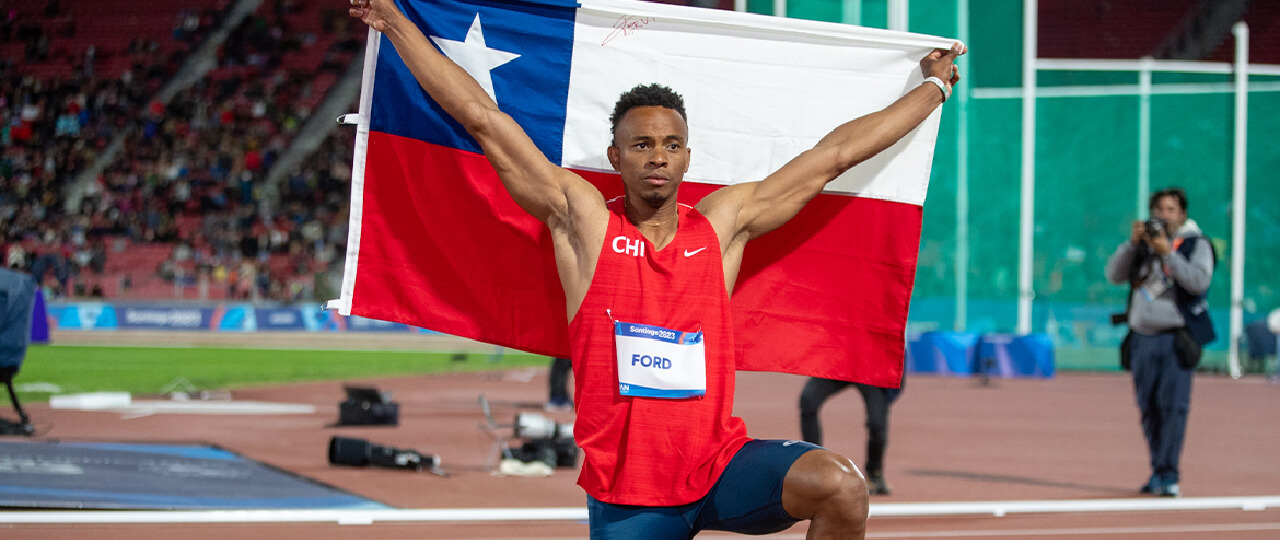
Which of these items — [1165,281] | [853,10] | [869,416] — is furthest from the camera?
[853,10]

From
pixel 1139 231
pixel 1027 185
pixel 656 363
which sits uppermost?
pixel 1027 185

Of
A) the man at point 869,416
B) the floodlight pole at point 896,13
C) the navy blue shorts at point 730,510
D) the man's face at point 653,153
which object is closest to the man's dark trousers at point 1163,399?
the man at point 869,416

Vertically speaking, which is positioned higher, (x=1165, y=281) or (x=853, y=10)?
(x=853, y=10)

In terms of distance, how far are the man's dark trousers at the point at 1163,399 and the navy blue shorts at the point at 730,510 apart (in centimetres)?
577

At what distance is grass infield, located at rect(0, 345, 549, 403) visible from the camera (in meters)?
17.2

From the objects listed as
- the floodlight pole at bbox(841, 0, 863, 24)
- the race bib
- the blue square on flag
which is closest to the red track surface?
the blue square on flag

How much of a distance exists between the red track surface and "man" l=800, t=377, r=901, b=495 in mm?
225

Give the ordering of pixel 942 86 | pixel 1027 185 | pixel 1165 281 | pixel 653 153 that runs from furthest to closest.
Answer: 1. pixel 1027 185
2. pixel 1165 281
3. pixel 942 86
4. pixel 653 153

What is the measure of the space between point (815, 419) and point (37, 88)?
38719 mm

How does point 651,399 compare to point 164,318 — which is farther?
point 164,318

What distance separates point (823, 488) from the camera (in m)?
3.25

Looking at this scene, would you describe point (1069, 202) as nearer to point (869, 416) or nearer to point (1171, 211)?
point (1171, 211)

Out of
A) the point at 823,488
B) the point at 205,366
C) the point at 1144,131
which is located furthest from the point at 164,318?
the point at 823,488

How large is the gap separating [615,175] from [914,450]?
23.1 ft
